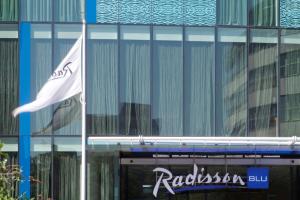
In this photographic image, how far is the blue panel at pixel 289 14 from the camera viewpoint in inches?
755

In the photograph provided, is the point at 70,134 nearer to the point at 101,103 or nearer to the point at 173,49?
the point at 101,103

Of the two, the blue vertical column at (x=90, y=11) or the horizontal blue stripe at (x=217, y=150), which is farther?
the blue vertical column at (x=90, y=11)

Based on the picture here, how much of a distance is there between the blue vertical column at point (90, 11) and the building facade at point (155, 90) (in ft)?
0.09

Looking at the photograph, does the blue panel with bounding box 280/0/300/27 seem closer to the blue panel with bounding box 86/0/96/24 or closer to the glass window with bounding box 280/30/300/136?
the glass window with bounding box 280/30/300/136

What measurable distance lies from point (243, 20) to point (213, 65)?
5.08ft

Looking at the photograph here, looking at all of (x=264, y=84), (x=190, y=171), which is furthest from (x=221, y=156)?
(x=264, y=84)

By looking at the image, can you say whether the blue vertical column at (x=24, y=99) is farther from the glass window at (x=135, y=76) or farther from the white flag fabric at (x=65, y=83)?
the white flag fabric at (x=65, y=83)

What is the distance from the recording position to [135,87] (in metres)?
18.7

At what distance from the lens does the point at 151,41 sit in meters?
18.8

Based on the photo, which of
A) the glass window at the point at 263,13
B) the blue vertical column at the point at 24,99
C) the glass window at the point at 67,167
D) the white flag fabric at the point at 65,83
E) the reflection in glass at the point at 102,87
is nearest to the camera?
the white flag fabric at the point at 65,83

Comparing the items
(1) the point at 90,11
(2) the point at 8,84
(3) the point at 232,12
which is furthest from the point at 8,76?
(3) the point at 232,12

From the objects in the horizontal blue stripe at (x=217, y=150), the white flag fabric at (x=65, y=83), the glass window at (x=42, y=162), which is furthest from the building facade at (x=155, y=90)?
the white flag fabric at (x=65, y=83)

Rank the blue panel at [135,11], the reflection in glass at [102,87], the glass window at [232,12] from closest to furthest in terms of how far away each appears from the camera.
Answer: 1. the reflection in glass at [102,87]
2. the blue panel at [135,11]
3. the glass window at [232,12]

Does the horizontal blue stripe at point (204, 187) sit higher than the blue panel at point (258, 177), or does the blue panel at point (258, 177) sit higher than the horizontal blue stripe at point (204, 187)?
the blue panel at point (258, 177)
